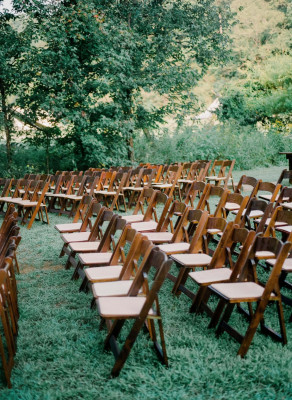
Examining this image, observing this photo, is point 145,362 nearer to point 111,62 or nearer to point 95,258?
point 95,258

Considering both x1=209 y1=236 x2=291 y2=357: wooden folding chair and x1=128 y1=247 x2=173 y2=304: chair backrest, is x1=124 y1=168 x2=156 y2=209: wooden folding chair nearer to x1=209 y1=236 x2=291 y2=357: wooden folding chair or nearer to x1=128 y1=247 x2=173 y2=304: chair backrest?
x1=209 y1=236 x2=291 y2=357: wooden folding chair

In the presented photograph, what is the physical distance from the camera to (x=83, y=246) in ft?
15.3

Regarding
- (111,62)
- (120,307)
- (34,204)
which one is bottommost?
(34,204)

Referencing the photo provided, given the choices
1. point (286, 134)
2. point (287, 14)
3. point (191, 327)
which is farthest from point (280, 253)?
point (287, 14)

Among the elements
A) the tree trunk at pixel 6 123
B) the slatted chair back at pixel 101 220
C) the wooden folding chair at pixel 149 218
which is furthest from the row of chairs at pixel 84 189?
the tree trunk at pixel 6 123

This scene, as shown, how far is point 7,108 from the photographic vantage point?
578 inches

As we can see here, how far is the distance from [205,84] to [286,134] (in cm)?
772

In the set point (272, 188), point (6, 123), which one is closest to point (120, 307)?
point (272, 188)

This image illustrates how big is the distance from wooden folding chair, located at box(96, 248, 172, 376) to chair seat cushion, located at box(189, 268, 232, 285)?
564 mm

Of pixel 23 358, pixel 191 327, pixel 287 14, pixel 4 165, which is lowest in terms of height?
pixel 4 165

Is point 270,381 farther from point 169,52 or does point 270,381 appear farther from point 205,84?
point 205,84

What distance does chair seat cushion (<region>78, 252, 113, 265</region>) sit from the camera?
4023mm

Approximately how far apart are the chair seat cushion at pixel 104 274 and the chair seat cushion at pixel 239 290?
0.88 meters

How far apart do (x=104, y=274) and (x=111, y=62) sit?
1121cm
